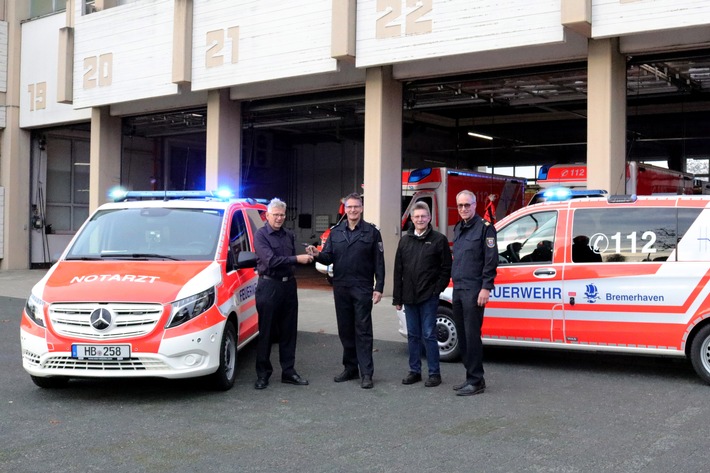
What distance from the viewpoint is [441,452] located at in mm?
5391

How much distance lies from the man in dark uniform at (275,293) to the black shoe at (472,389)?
159 centimetres

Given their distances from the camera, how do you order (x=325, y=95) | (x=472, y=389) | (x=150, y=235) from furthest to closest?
(x=325, y=95), (x=150, y=235), (x=472, y=389)

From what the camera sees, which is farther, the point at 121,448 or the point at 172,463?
the point at 121,448

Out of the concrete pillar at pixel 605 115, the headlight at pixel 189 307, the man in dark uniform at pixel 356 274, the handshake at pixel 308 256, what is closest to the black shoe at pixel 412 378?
the man in dark uniform at pixel 356 274

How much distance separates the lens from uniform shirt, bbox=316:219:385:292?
7.68 meters

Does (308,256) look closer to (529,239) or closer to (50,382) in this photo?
(529,239)

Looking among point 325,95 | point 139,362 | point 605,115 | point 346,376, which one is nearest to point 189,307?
point 139,362

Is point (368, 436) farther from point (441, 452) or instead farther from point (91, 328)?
point (91, 328)

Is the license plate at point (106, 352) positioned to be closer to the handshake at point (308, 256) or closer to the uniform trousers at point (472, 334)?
the handshake at point (308, 256)

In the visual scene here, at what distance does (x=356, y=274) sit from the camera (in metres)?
7.67

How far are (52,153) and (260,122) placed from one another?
24.2 ft

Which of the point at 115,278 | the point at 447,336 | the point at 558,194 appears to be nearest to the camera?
the point at 115,278

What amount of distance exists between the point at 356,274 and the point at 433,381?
4.28ft

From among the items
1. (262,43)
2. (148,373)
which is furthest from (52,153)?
(148,373)
